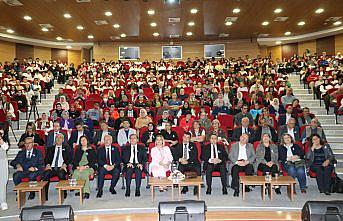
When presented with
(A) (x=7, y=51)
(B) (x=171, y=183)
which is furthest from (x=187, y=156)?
(A) (x=7, y=51)

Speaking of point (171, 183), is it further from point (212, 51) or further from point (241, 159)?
point (212, 51)

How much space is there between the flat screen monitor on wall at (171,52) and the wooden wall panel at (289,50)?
237 inches

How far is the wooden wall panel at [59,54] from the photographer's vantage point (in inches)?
875

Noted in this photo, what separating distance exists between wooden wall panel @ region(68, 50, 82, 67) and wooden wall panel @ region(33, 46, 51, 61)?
1.24 meters

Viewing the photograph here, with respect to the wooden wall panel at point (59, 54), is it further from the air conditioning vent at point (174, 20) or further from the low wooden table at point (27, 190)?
the low wooden table at point (27, 190)

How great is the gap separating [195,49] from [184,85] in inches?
346

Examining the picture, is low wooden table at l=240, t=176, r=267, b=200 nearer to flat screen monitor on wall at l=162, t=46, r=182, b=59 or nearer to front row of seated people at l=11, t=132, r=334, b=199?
front row of seated people at l=11, t=132, r=334, b=199

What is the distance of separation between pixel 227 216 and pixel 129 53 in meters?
16.6

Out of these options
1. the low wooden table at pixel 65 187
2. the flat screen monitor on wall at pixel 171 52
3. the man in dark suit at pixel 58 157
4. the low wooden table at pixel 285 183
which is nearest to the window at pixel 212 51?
the flat screen monitor on wall at pixel 171 52

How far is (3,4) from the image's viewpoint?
11.3 metres

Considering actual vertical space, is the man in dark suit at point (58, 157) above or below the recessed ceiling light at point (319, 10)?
below

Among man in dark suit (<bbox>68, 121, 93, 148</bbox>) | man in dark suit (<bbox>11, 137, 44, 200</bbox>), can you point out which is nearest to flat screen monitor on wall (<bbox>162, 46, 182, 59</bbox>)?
man in dark suit (<bbox>68, 121, 93, 148</bbox>)

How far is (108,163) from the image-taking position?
23.6 feet

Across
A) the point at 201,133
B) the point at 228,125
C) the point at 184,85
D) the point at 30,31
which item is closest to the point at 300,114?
the point at 228,125
